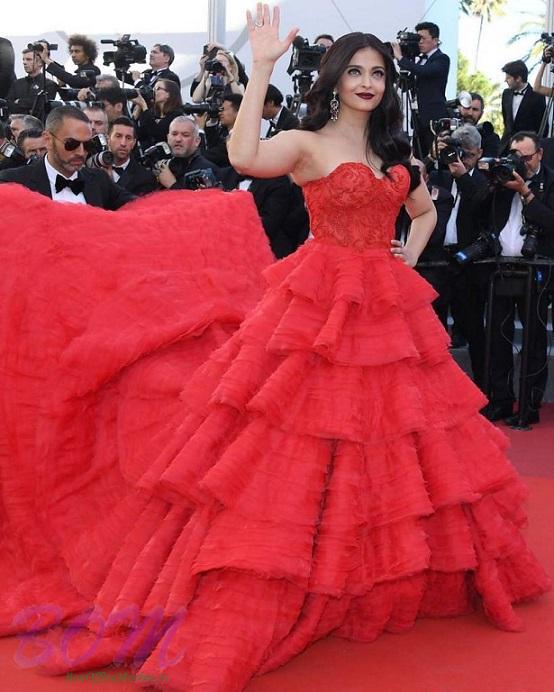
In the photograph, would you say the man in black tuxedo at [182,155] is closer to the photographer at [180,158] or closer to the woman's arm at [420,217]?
the photographer at [180,158]

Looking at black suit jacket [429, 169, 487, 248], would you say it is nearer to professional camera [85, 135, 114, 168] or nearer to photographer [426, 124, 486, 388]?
photographer [426, 124, 486, 388]

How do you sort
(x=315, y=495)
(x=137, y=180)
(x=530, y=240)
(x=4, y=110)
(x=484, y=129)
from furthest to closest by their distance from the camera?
(x=4, y=110) → (x=484, y=129) → (x=530, y=240) → (x=137, y=180) → (x=315, y=495)

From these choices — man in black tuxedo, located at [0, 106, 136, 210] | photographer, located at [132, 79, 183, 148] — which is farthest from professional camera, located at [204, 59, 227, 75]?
man in black tuxedo, located at [0, 106, 136, 210]

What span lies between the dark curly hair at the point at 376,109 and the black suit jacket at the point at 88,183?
2.02 metres

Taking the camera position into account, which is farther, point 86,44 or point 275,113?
point 86,44

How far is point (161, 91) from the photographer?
792 centimetres

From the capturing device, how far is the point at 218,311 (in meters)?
3.40

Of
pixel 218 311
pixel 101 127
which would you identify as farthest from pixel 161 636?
pixel 101 127

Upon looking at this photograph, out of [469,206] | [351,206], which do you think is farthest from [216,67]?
[351,206]

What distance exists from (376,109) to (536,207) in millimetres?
3288

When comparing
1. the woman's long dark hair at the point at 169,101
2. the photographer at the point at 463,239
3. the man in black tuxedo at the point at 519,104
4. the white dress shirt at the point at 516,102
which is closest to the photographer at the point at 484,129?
the man in black tuxedo at the point at 519,104

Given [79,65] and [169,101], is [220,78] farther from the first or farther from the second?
[79,65]

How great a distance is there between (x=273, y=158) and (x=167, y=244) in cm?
74

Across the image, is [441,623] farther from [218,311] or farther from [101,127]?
[101,127]
